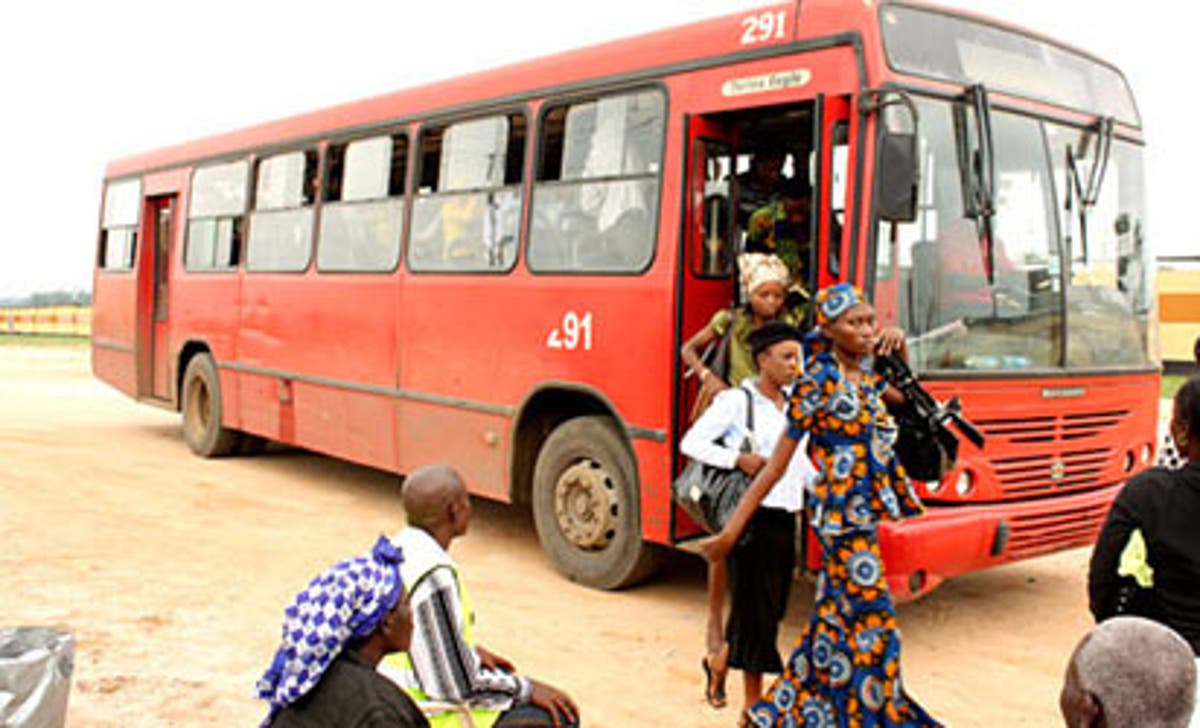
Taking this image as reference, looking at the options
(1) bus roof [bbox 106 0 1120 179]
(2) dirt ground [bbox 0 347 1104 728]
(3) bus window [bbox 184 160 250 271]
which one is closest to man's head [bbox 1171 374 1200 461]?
(2) dirt ground [bbox 0 347 1104 728]

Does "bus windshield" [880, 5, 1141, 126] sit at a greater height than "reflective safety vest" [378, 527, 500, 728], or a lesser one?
greater

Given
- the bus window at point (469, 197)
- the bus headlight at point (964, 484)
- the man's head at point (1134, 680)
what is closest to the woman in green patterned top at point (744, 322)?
the bus headlight at point (964, 484)

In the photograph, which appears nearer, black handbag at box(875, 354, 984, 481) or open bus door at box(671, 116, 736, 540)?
black handbag at box(875, 354, 984, 481)

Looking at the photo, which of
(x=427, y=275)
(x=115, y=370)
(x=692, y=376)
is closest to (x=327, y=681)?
(x=692, y=376)

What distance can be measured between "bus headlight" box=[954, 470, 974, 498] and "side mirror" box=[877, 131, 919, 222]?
1226mm

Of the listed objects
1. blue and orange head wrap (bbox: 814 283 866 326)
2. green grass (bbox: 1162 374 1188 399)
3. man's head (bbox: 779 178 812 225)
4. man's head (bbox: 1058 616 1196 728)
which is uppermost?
man's head (bbox: 779 178 812 225)

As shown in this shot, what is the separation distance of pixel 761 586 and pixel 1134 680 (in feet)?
8.84

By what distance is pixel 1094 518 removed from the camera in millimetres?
5941

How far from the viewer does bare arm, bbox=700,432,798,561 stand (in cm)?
412

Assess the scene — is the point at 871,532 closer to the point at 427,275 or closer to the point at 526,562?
the point at 526,562

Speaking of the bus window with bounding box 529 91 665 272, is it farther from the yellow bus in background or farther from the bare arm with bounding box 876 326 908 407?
the yellow bus in background

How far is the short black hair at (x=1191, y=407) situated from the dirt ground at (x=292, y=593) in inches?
89.2

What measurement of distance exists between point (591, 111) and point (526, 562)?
9.39 ft

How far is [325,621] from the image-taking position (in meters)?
2.38
